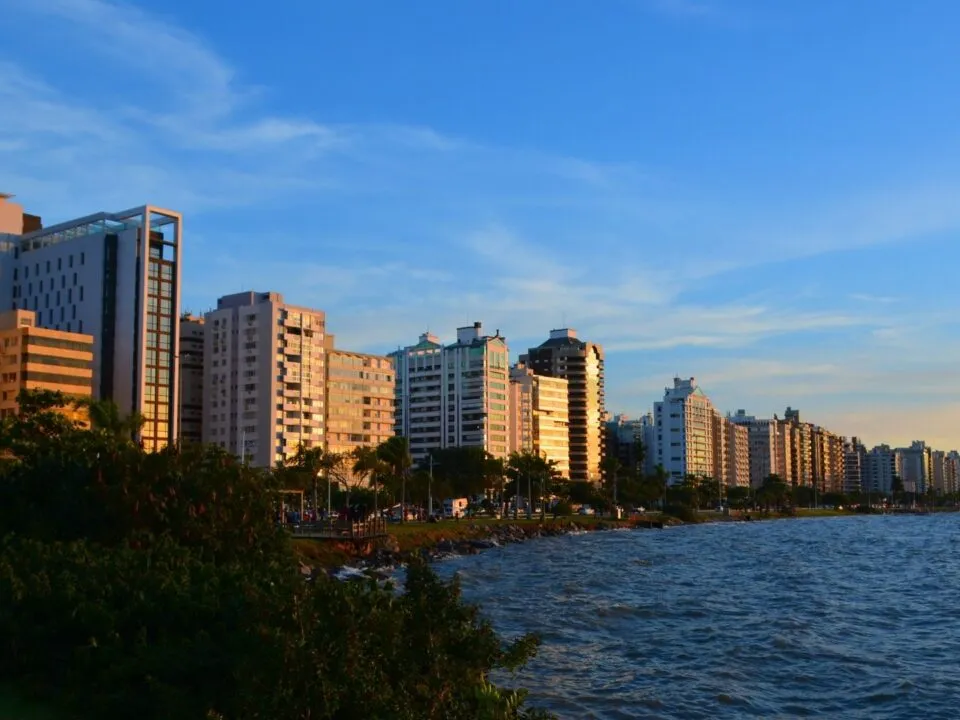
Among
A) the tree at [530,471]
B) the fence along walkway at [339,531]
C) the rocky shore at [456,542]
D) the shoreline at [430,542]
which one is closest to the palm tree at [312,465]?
the shoreline at [430,542]

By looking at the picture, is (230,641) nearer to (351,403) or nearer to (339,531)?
(339,531)

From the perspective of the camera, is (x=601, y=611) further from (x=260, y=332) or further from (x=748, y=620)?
(x=260, y=332)

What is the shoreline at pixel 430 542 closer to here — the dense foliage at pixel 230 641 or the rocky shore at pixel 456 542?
the rocky shore at pixel 456 542

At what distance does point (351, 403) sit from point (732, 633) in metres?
153

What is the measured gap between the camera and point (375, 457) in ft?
496

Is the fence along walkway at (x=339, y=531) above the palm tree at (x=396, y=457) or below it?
below

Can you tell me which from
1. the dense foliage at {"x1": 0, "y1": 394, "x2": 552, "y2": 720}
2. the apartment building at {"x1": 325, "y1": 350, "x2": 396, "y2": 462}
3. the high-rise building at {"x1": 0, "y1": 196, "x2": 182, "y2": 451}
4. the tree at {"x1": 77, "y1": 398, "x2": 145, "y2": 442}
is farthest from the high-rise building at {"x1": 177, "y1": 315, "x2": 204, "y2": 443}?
the dense foliage at {"x1": 0, "y1": 394, "x2": 552, "y2": 720}

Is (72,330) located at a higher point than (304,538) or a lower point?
higher

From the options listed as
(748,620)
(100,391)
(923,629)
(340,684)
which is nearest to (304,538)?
(748,620)

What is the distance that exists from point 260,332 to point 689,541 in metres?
85.7

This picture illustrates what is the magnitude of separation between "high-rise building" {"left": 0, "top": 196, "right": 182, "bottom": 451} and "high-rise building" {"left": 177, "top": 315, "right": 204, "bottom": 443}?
34.3 meters

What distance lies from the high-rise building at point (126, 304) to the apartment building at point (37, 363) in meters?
8.74

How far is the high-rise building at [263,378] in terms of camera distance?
571ft

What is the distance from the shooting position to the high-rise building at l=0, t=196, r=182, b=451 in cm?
14038
